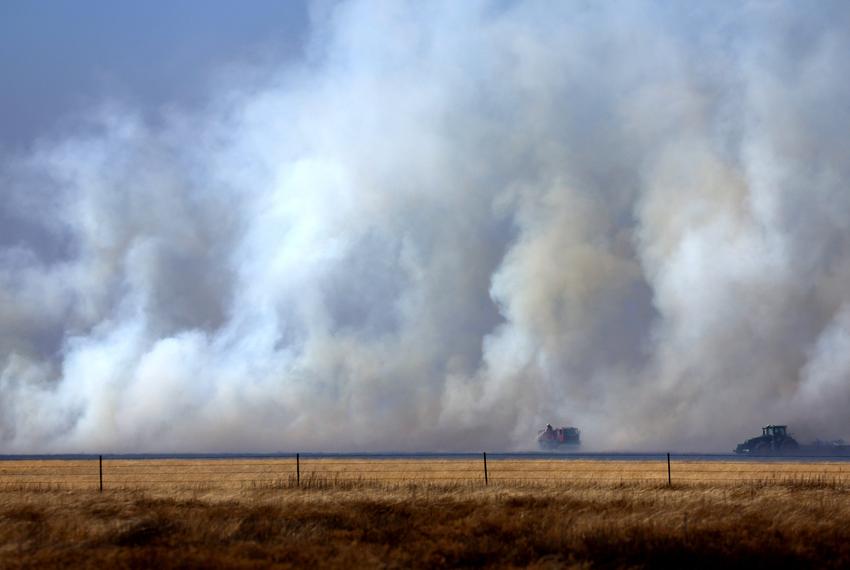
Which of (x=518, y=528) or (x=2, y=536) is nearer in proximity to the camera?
(x=2, y=536)

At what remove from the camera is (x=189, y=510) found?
37.2m

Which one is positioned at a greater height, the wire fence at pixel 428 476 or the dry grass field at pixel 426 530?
the dry grass field at pixel 426 530

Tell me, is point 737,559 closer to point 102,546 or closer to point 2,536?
point 102,546

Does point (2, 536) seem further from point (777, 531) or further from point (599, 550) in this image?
point (777, 531)

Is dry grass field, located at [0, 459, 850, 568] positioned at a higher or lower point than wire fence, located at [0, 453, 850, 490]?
higher

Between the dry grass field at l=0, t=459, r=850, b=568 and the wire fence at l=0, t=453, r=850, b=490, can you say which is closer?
the dry grass field at l=0, t=459, r=850, b=568

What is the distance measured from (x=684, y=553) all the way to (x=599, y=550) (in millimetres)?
2689

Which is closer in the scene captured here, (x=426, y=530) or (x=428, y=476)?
(x=426, y=530)

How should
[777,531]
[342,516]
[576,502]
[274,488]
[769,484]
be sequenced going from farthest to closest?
[769,484], [274,488], [576,502], [342,516], [777,531]

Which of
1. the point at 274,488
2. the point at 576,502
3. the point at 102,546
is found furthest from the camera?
the point at 274,488

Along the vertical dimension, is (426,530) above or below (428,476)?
above

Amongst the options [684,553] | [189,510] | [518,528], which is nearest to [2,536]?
[189,510]

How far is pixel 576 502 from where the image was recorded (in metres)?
40.3

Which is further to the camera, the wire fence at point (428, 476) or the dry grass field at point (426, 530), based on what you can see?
the wire fence at point (428, 476)
